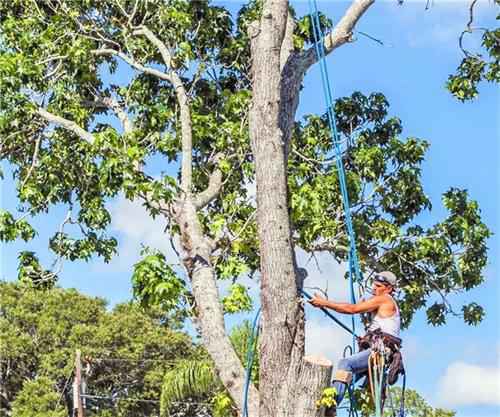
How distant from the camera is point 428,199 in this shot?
898cm

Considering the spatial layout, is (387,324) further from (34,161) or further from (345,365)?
(34,161)

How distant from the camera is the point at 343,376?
208 inches

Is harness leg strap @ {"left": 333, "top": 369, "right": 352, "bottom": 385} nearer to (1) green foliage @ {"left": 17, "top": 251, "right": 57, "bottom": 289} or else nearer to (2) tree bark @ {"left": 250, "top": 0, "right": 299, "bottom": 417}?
(2) tree bark @ {"left": 250, "top": 0, "right": 299, "bottom": 417}

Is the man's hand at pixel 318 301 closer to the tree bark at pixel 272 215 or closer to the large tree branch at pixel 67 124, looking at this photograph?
the tree bark at pixel 272 215

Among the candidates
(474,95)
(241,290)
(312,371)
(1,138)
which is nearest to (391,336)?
(312,371)

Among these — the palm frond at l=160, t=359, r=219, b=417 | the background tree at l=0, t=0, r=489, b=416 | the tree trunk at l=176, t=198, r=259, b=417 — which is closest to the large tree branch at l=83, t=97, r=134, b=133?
the background tree at l=0, t=0, r=489, b=416

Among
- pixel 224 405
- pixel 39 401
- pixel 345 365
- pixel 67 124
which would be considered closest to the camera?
pixel 345 365

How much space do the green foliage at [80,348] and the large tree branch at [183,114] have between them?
11.7 meters

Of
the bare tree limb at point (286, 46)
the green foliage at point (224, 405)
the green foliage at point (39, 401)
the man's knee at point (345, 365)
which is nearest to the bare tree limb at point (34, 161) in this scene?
the bare tree limb at point (286, 46)

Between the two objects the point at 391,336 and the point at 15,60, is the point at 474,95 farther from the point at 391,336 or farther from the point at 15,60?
the point at 15,60

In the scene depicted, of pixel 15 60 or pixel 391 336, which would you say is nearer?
pixel 391 336

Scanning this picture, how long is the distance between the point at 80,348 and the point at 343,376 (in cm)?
1431

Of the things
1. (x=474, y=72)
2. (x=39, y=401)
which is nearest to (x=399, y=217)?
(x=474, y=72)

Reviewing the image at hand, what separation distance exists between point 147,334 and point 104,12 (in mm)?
11796
